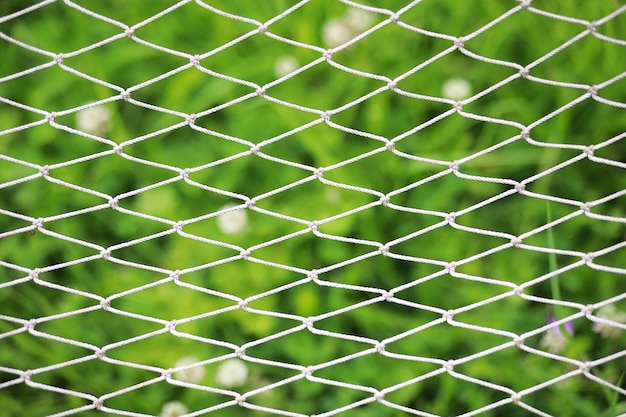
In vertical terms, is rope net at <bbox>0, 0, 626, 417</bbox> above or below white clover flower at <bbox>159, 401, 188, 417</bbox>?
above

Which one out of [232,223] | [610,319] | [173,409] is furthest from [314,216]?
[610,319]

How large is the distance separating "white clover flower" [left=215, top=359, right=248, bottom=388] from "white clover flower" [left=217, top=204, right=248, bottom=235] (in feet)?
0.88

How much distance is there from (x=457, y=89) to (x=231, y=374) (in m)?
0.80

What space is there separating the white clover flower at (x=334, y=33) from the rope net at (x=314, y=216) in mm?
10

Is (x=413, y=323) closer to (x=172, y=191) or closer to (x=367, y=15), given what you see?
(x=172, y=191)

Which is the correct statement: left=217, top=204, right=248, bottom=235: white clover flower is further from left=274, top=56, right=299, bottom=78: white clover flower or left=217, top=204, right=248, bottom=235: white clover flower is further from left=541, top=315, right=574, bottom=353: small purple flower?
left=541, top=315, right=574, bottom=353: small purple flower

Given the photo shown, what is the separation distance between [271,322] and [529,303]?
0.51 meters

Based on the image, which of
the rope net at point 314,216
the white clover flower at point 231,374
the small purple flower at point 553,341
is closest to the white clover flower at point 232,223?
the rope net at point 314,216

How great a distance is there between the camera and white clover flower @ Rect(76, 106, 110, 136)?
1.81 metres

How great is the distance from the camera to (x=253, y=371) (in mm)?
1556

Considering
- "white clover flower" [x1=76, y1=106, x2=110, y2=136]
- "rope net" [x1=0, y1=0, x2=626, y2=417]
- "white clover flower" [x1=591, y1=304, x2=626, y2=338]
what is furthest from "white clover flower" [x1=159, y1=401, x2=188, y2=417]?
"white clover flower" [x1=591, y1=304, x2=626, y2=338]

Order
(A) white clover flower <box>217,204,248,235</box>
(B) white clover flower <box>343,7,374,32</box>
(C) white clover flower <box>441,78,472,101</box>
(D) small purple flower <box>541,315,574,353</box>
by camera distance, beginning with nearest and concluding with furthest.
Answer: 1. (D) small purple flower <box>541,315,574,353</box>
2. (A) white clover flower <box>217,204,248,235</box>
3. (C) white clover flower <box>441,78,472,101</box>
4. (B) white clover flower <box>343,7,374,32</box>

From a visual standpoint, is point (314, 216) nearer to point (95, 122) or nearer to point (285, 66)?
point (285, 66)

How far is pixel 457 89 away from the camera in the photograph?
1811mm
